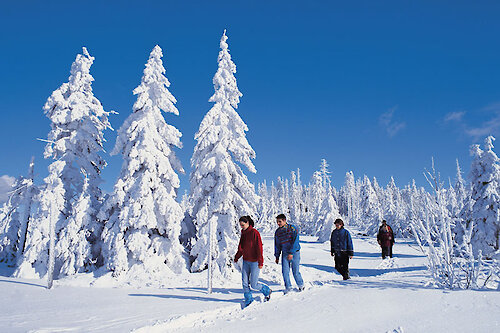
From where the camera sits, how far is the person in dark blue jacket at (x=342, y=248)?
9523mm

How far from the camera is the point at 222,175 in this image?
15.4 metres

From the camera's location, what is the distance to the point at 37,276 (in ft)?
50.1

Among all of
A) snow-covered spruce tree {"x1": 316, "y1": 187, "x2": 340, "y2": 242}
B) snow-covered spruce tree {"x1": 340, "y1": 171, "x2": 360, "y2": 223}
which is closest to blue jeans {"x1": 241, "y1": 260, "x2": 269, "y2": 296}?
snow-covered spruce tree {"x1": 316, "y1": 187, "x2": 340, "y2": 242}

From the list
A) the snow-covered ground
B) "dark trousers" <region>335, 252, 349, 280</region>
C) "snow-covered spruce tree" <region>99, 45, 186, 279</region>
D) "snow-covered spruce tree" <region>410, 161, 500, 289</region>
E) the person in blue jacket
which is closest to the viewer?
the snow-covered ground

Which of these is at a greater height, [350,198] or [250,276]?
[350,198]

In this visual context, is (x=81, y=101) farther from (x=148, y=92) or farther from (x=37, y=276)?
(x=37, y=276)

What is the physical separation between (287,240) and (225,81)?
36.6ft

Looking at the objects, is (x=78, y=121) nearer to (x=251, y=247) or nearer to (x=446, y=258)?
(x=251, y=247)

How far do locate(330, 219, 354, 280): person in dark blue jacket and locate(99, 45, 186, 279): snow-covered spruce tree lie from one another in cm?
726

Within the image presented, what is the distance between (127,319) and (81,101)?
14.1 metres

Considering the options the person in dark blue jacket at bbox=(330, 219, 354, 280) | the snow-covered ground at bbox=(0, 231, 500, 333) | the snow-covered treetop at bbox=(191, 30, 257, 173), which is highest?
the snow-covered treetop at bbox=(191, 30, 257, 173)

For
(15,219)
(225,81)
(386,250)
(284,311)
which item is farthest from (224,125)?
(15,219)

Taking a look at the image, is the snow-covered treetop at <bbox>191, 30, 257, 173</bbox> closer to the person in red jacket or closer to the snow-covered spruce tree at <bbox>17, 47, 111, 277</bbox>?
the snow-covered spruce tree at <bbox>17, 47, 111, 277</bbox>

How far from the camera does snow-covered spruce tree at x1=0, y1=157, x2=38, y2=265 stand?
66.0ft
